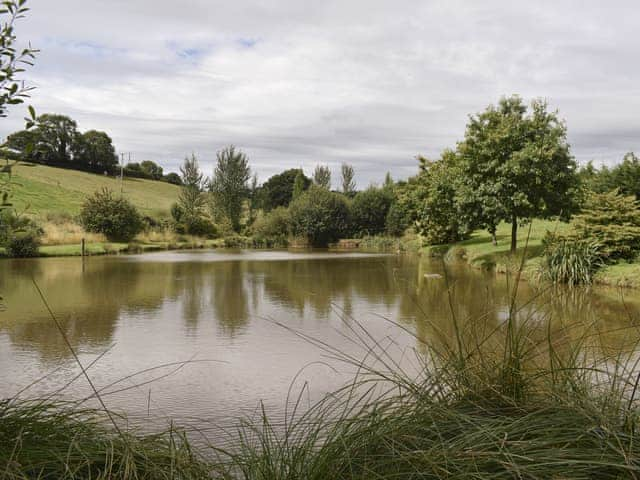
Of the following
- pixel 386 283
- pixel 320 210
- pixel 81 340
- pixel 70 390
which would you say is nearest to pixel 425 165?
pixel 320 210

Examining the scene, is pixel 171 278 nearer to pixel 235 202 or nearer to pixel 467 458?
pixel 467 458

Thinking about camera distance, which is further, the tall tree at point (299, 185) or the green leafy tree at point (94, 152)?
the green leafy tree at point (94, 152)

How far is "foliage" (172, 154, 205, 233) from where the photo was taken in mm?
41938

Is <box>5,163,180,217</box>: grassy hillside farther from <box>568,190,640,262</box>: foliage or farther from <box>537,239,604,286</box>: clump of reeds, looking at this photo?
<box>568,190,640,262</box>: foliage

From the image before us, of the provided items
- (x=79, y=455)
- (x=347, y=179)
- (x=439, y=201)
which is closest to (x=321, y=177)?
(x=347, y=179)

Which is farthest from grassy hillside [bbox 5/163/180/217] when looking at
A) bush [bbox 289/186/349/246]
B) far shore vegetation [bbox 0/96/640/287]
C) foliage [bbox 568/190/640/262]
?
foliage [bbox 568/190/640/262]

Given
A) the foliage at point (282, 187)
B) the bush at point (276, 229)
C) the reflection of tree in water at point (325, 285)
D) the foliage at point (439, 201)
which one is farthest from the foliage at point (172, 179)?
the reflection of tree in water at point (325, 285)

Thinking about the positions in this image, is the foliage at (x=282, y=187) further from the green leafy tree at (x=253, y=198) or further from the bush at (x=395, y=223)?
the bush at (x=395, y=223)

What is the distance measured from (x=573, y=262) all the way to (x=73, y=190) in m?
45.0

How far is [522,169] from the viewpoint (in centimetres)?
1695

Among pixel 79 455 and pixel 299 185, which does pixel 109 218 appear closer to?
pixel 299 185

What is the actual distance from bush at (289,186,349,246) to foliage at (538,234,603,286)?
26878 mm

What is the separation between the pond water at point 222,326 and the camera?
5.27 m

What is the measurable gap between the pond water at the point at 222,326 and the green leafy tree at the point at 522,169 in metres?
2.72
